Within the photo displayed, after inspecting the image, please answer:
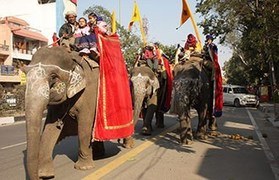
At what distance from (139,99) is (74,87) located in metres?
4.14

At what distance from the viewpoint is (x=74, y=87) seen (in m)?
6.45

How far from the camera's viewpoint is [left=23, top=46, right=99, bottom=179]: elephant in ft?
17.8

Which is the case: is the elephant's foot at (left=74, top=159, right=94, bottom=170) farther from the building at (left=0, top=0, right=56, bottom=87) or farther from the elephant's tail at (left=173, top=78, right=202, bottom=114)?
the building at (left=0, top=0, right=56, bottom=87)

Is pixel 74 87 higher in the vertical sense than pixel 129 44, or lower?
lower

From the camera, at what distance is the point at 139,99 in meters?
10.4

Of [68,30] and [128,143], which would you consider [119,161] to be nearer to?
[128,143]

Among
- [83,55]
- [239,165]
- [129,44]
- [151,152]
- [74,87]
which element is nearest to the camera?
[74,87]

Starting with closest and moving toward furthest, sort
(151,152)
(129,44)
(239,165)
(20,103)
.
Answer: (239,165) < (151,152) < (20,103) < (129,44)

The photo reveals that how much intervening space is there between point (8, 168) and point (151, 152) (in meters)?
3.07

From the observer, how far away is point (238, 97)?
34.4 metres

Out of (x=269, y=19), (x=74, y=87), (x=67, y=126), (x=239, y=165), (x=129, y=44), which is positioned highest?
(x=129, y=44)

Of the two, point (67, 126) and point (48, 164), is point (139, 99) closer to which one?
point (67, 126)

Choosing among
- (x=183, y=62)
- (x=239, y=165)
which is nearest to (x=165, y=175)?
(x=239, y=165)

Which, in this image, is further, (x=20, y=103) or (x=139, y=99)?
(x=20, y=103)
